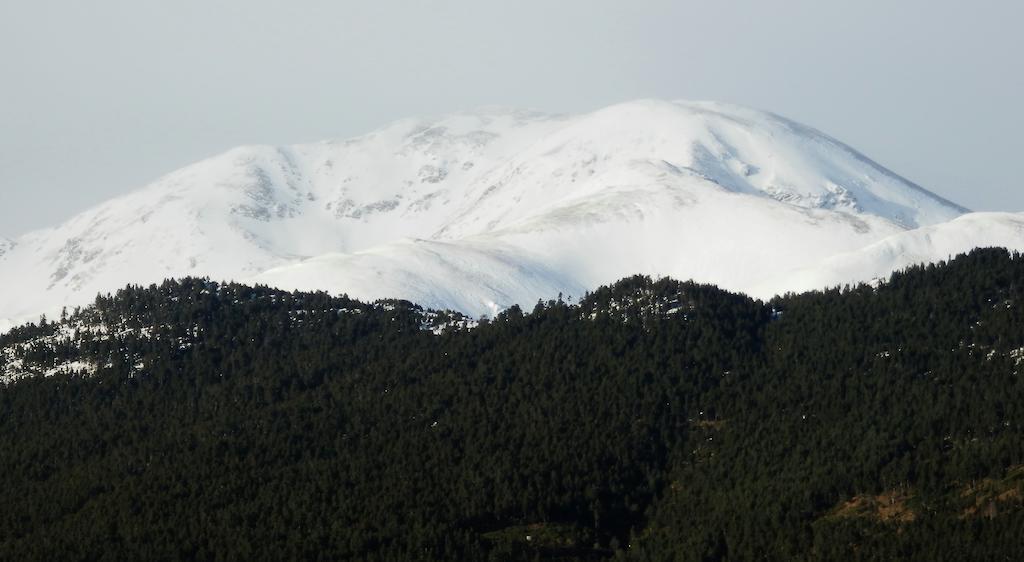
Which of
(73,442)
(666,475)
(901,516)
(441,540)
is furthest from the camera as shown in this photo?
(73,442)

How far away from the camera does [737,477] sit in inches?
6762

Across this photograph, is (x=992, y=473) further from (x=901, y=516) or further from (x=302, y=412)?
(x=302, y=412)

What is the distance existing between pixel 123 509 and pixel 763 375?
80431 mm

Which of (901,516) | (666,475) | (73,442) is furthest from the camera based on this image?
(73,442)

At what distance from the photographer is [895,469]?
162 meters

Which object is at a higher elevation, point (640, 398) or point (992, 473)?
point (640, 398)

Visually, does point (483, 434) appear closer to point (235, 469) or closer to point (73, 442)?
point (235, 469)

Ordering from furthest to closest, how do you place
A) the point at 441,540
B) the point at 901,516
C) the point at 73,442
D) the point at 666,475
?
the point at 73,442
the point at 666,475
the point at 441,540
the point at 901,516

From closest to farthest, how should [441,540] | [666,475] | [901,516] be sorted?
[901,516] → [441,540] → [666,475]

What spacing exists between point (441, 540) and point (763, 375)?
5565cm

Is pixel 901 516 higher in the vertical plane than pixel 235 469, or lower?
lower

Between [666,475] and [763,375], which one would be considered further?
[763,375]

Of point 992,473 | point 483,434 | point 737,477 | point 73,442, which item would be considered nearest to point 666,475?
point 737,477

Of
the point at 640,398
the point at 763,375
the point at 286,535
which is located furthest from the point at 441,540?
the point at 763,375
